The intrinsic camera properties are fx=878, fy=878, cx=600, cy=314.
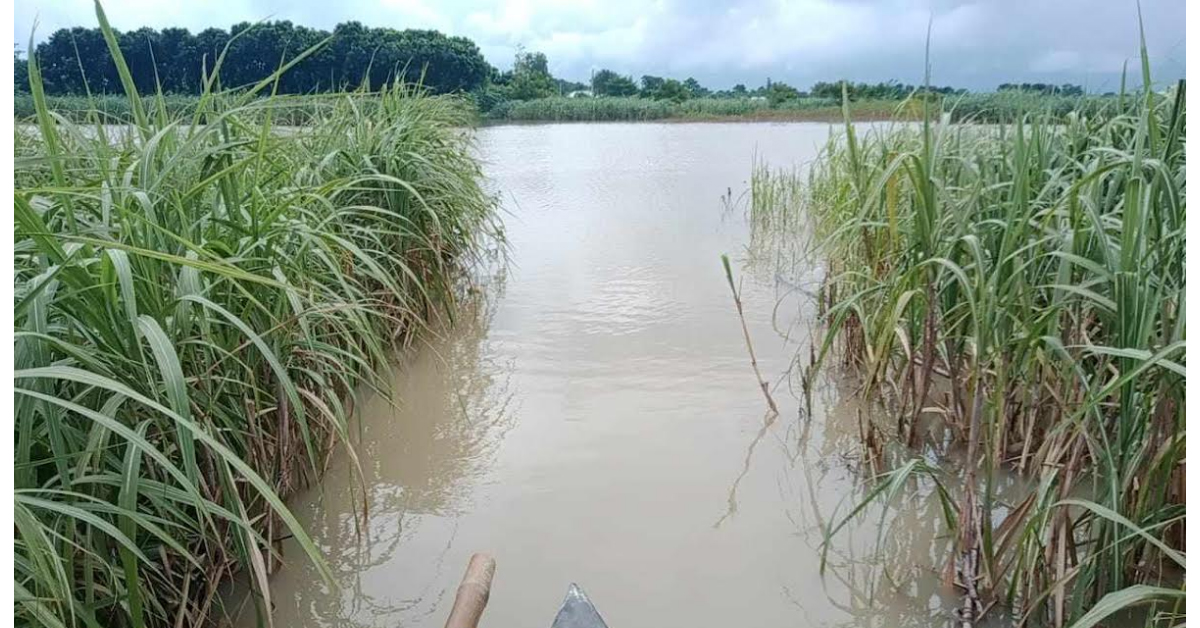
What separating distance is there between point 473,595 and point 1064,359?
102cm

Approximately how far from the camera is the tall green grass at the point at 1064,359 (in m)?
1.29

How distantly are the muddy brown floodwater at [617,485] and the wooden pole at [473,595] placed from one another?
0.36 metres

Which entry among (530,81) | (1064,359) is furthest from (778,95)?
(1064,359)

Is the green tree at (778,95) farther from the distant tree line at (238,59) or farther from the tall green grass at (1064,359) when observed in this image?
the tall green grass at (1064,359)

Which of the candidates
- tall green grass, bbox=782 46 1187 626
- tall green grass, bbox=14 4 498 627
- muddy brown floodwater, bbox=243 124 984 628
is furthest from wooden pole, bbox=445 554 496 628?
tall green grass, bbox=782 46 1187 626

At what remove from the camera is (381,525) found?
1.95 m

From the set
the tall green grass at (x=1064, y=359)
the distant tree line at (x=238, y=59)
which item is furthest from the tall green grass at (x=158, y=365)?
the tall green grass at (x=1064, y=359)

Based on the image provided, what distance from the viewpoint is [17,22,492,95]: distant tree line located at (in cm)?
205

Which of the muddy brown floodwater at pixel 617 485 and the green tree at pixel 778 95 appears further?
the green tree at pixel 778 95

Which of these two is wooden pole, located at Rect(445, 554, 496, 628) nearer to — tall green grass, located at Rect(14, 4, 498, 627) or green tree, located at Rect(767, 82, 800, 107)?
tall green grass, located at Rect(14, 4, 498, 627)

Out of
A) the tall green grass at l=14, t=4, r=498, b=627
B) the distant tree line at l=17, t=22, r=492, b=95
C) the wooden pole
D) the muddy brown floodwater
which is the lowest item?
the muddy brown floodwater

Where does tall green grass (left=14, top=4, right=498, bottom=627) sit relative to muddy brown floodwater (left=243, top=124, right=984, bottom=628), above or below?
above

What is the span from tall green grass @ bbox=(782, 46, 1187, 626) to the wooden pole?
74cm

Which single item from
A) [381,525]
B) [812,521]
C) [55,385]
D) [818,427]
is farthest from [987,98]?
[55,385]
